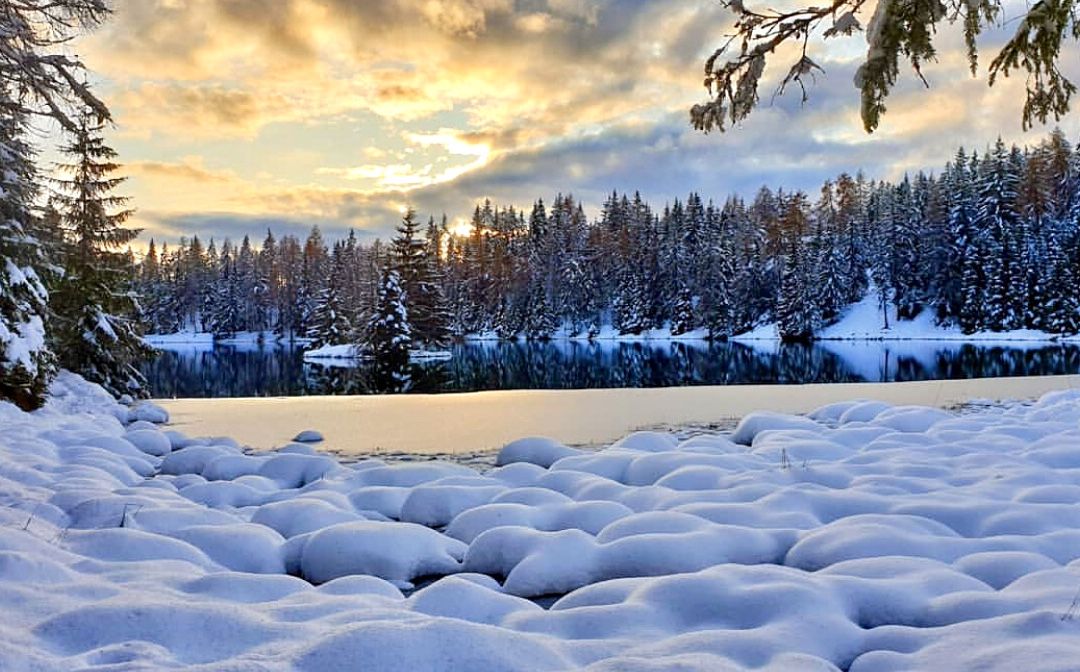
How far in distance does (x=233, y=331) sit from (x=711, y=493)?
9612 centimetres

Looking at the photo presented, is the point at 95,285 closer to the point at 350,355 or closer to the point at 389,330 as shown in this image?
the point at 389,330

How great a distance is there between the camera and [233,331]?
92.8 meters

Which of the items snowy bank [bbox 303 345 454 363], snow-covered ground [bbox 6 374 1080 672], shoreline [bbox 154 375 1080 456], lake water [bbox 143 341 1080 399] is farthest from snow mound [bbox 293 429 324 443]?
snowy bank [bbox 303 345 454 363]

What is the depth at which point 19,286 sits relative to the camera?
12727 mm

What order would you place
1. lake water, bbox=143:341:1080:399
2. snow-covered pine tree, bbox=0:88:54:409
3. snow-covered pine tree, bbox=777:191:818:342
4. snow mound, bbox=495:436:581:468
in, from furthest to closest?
1. snow-covered pine tree, bbox=777:191:818:342
2. lake water, bbox=143:341:1080:399
3. snow-covered pine tree, bbox=0:88:54:409
4. snow mound, bbox=495:436:581:468

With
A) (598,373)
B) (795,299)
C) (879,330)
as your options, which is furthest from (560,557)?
(879,330)

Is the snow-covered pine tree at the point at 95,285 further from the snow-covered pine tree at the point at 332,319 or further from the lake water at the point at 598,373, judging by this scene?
the snow-covered pine tree at the point at 332,319

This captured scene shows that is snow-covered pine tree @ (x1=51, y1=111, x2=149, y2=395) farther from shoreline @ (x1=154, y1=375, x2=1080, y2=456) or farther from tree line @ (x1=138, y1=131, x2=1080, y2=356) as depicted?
tree line @ (x1=138, y1=131, x2=1080, y2=356)

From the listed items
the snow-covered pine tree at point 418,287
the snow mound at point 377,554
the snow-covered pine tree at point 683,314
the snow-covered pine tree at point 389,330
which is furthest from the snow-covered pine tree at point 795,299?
the snow mound at point 377,554

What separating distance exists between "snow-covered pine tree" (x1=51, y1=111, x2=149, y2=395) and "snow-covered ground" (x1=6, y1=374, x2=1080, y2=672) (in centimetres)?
938

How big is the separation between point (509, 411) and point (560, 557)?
10972mm

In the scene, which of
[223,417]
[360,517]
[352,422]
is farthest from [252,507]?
[223,417]

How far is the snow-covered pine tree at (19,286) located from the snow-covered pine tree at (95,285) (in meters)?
3.22

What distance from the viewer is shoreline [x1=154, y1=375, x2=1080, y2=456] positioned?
12.3 m
